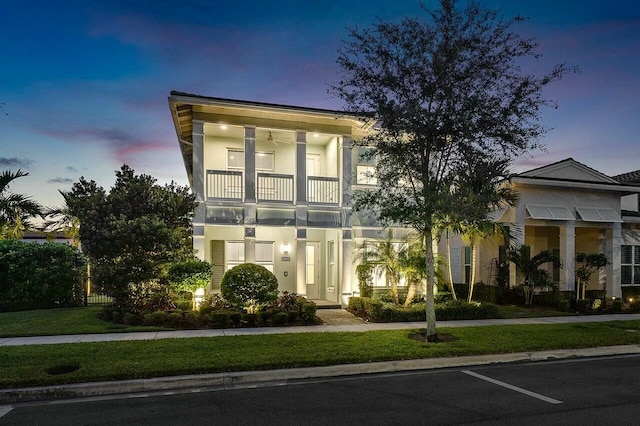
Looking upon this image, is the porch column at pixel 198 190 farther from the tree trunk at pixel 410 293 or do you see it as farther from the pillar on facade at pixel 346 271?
the tree trunk at pixel 410 293

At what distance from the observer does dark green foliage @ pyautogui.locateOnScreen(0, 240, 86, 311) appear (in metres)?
14.5

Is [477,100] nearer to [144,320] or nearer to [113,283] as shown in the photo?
[144,320]

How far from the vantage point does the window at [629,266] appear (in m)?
19.0

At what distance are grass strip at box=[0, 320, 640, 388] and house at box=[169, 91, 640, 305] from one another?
5.44 m

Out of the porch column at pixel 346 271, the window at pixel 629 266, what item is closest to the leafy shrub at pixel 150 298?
the porch column at pixel 346 271

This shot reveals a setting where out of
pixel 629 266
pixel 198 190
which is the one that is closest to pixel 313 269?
pixel 198 190

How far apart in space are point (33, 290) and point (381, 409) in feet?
46.7

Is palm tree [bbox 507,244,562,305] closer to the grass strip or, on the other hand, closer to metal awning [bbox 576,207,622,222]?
metal awning [bbox 576,207,622,222]

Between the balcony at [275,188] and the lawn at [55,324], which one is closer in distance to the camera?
the lawn at [55,324]

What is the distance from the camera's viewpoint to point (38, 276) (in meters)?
14.6

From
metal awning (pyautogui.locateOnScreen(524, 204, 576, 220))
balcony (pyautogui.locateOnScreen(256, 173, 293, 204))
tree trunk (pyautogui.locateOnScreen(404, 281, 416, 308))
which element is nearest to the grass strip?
tree trunk (pyautogui.locateOnScreen(404, 281, 416, 308))

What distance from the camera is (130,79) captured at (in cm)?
1678

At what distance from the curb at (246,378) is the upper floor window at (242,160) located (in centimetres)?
1052

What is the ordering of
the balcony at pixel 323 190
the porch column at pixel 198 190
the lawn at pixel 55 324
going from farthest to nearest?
the balcony at pixel 323 190 → the porch column at pixel 198 190 → the lawn at pixel 55 324
